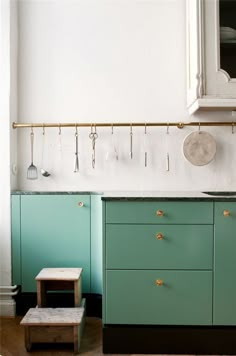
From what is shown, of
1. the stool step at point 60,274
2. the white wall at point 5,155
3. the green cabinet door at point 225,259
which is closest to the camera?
the green cabinet door at point 225,259

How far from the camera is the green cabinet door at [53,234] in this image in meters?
2.06

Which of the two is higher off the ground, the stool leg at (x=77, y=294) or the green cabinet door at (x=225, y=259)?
the green cabinet door at (x=225, y=259)

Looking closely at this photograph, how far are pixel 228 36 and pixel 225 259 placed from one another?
3.83 feet

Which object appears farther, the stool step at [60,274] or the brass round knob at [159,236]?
the stool step at [60,274]

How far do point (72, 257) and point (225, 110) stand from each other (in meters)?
1.27

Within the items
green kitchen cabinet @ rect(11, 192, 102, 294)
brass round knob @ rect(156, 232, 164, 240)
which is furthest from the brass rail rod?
brass round knob @ rect(156, 232, 164, 240)

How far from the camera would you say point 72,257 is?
2.07 metres

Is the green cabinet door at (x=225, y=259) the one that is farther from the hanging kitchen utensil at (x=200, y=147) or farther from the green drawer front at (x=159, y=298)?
the hanging kitchen utensil at (x=200, y=147)

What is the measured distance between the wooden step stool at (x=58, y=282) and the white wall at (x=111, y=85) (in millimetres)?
532

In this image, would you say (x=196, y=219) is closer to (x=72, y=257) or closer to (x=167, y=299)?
(x=167, y=299)

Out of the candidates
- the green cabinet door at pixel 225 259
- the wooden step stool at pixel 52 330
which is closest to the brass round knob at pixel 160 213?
the green cabinet door at pixel 225 259

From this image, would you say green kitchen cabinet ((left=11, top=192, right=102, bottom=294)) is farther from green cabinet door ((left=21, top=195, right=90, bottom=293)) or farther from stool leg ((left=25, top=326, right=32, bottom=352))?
stool leg ((left=25, top=326, right=32, bottom=352))

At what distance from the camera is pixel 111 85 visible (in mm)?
2150

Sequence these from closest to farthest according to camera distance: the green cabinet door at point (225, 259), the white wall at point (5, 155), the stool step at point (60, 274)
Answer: the green cabinet door at point (225, 259), the stool step at point (60, 274), the white wall at point (5, 155)
